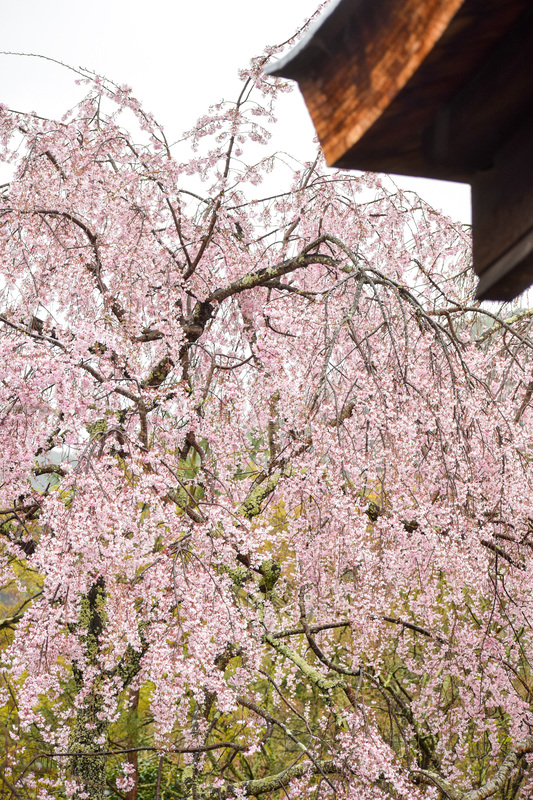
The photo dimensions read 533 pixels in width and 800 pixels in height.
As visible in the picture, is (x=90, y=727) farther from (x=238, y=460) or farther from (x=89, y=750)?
(x=238, y=460)

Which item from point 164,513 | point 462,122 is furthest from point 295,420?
point 462,122

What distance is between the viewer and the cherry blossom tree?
4027mm

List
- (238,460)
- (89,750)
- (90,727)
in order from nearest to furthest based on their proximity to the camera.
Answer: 1. (90,727)
2. (89,750)
3. (238,460)

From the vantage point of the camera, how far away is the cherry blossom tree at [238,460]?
4027 millimetres

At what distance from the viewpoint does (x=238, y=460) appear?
6.54 meters

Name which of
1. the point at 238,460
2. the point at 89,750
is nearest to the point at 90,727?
the point at 89,750

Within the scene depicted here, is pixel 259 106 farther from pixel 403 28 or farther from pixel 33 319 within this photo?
pixel 403 28

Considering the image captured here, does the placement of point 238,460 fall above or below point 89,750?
above

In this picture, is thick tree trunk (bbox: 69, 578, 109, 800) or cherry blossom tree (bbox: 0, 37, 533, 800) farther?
thick tree trunk (bbox: 69, 578, 109, 800)

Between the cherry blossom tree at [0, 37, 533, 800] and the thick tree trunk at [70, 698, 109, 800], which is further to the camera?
the thick tree trunk at [70, 698, 109, 800]

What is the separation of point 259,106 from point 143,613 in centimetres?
456

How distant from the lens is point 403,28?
782 millimetres

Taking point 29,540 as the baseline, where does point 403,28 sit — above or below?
below

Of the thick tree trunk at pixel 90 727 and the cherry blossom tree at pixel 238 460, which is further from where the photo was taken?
the thick tree trunk at pixel 90 727
